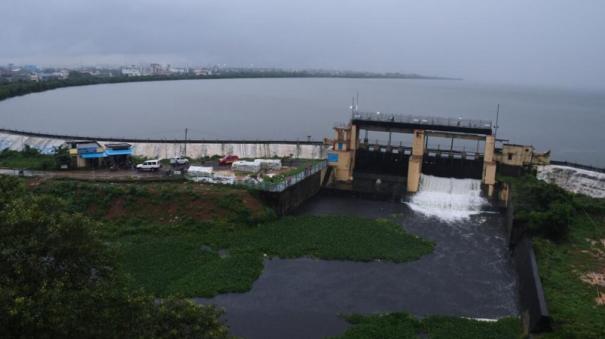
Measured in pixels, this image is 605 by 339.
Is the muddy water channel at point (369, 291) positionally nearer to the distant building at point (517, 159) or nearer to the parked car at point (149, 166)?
the distant building at point (517, 159)

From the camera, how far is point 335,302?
23016mm

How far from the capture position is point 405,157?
4388 cm

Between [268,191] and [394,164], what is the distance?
14.6 meters

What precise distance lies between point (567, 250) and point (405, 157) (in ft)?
60.8

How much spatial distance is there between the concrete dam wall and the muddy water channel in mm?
19484

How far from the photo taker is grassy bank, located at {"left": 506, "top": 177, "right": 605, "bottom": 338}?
1939cm

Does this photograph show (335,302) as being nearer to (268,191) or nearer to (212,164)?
(268,191)

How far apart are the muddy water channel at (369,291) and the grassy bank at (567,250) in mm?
2216

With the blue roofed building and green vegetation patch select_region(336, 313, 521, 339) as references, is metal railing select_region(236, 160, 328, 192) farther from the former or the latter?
green vegetation patch select_region(336, 313, 521, 339)

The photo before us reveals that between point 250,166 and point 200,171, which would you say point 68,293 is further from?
point 250,166

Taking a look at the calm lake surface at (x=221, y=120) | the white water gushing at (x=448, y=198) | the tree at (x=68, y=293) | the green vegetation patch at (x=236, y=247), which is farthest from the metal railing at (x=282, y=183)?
the calm lake surface at (x=221, y=120)

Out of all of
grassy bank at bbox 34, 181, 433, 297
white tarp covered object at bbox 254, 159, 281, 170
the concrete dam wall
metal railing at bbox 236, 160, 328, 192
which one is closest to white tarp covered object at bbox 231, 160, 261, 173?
white tarp covered object at bbox 254, 159, 281, 170

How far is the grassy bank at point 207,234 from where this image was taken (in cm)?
2463

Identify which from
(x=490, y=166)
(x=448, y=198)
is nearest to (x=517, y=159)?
(x=490, y=166)
